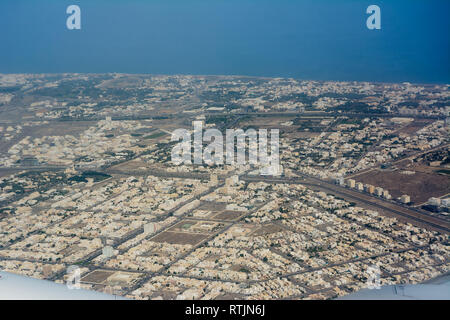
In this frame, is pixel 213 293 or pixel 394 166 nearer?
pixel 213 293

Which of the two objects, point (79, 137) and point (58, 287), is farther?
point (79, 137)

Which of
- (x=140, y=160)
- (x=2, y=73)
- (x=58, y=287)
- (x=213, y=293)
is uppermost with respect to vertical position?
(x=2, y=73)

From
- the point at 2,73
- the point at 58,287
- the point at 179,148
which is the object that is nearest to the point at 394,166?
the point at 179,148

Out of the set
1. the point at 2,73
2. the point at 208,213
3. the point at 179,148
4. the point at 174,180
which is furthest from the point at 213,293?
the point at 2,73

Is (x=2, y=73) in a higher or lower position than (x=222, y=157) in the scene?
higher

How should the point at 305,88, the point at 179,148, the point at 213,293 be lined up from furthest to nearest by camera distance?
1. the point at 305,88
2. the point at 179,148
3. the point at 213,293

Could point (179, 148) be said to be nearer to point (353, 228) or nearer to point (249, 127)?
point (249, 127)

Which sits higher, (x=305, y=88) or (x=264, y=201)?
(x=305, y=88)

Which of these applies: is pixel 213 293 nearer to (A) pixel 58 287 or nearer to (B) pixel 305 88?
(A) pixel 58 287

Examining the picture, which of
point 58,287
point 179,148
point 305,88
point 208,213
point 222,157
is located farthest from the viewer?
point 305,88
